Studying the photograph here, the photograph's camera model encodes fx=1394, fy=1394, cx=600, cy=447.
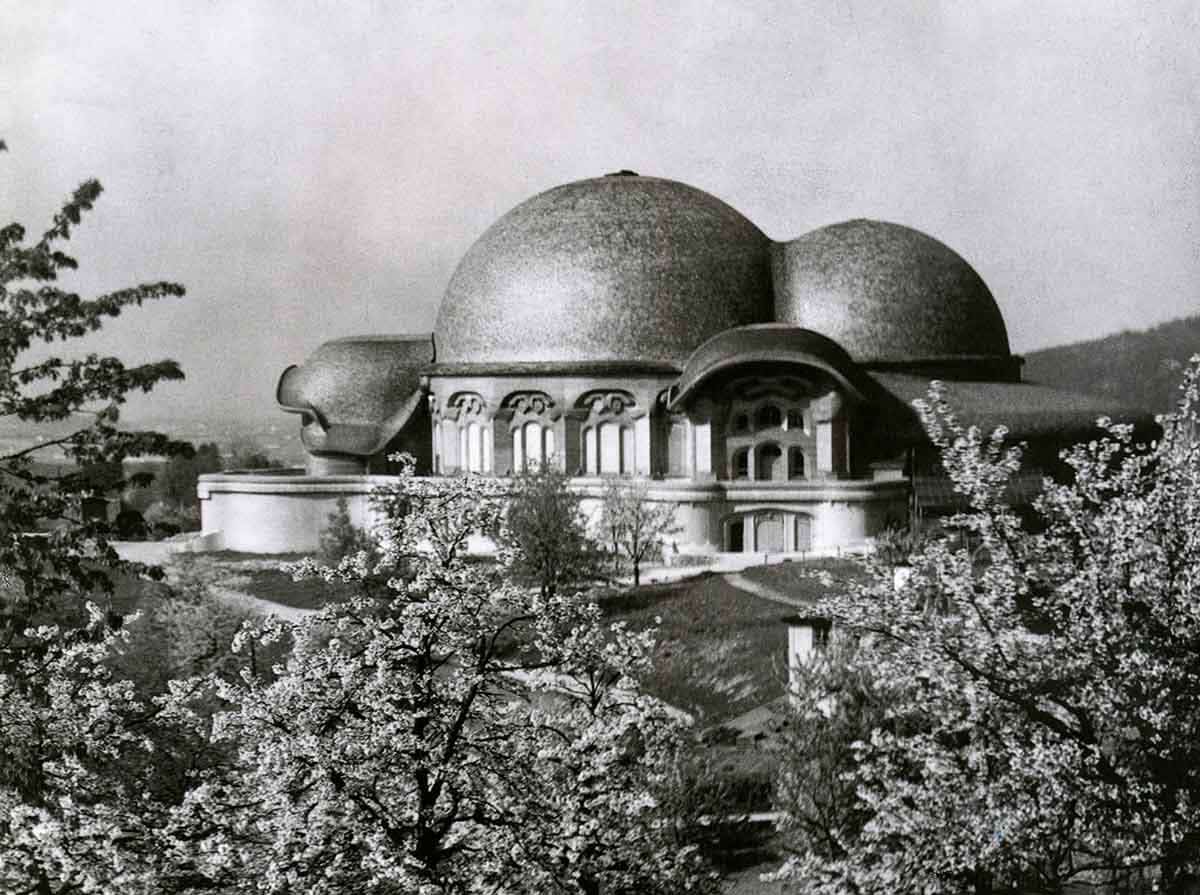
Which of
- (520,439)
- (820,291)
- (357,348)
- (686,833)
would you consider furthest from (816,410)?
(686,833)

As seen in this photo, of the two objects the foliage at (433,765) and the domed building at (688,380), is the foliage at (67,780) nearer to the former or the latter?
the foliage at (433,765)

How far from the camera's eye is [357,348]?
55156 mm

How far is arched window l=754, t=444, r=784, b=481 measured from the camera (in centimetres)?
4525

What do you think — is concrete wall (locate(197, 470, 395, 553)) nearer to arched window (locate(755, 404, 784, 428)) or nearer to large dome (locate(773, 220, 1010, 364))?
arched window (locate(755, 404, 784, 428))

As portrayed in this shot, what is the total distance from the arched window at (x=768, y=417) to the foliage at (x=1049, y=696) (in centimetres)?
3205

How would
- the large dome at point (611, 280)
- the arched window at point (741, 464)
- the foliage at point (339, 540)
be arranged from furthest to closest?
the large dome at point (611, 280) < the arched window at point (741, 464) < the foliage at point (339, 540)

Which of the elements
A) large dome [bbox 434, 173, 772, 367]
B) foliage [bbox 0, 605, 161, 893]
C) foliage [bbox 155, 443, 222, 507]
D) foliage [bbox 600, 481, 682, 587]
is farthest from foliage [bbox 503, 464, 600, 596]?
foliage [bbox 155, 443, 222, 507]

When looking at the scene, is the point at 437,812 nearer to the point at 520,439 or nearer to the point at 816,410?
the point at 816,410

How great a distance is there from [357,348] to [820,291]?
60.2 ft

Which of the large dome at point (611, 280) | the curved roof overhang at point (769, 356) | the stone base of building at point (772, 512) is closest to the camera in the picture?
the stone base of building at point (772, 512)

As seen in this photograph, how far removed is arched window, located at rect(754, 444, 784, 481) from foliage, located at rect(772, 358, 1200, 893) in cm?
3211

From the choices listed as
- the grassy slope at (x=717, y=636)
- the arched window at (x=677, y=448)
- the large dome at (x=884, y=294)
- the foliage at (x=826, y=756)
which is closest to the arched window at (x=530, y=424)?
the arched window at (x=677, y=448)

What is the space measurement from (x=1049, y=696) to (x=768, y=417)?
33.8m

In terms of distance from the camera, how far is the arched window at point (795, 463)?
148 feet
